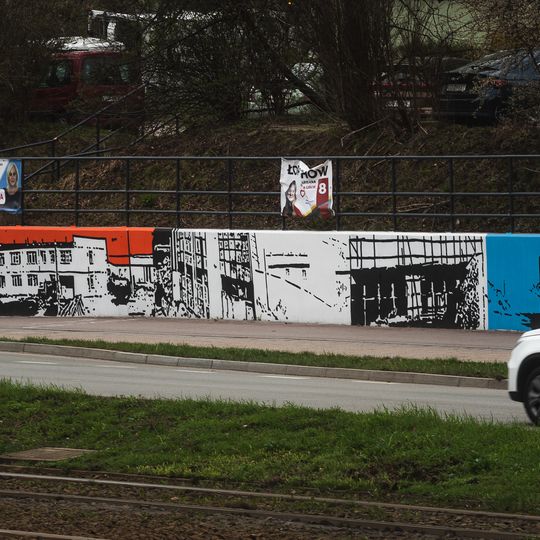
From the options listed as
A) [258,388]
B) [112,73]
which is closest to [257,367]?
[258,388]

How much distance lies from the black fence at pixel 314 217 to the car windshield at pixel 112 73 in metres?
2.28

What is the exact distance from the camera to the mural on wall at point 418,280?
21.0m

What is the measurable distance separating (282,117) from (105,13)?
501 centimetres

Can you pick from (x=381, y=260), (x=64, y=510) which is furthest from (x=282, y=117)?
(x=64, y=510)

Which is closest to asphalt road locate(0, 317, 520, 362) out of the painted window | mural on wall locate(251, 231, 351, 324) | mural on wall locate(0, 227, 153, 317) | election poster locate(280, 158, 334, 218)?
mural on wall locate(251, 231, 351, 324)

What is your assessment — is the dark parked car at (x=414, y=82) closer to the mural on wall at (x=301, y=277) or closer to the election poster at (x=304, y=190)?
the election poster at (x=304, y=190)

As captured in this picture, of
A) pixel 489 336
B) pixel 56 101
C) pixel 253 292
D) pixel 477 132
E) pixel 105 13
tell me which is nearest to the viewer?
pixel 489 336

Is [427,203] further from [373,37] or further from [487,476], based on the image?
[487,476]

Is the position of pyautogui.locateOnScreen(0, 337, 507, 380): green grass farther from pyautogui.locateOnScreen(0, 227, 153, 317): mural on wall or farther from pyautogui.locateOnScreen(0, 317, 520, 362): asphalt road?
pyautogui.locateOnScreen(0, 227, 153, 317): mural on wall

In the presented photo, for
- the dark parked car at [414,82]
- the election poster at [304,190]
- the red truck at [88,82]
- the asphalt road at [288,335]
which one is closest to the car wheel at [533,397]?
the asphalt road at [288,335]

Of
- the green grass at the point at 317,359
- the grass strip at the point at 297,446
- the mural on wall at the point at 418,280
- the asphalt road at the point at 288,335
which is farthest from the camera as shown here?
the mural on wall at the point at 418,280

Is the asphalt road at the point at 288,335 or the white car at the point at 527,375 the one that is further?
the asphalt road at the point at 288,335

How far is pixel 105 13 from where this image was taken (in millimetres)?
30953

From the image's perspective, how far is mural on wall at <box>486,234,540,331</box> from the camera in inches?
800
